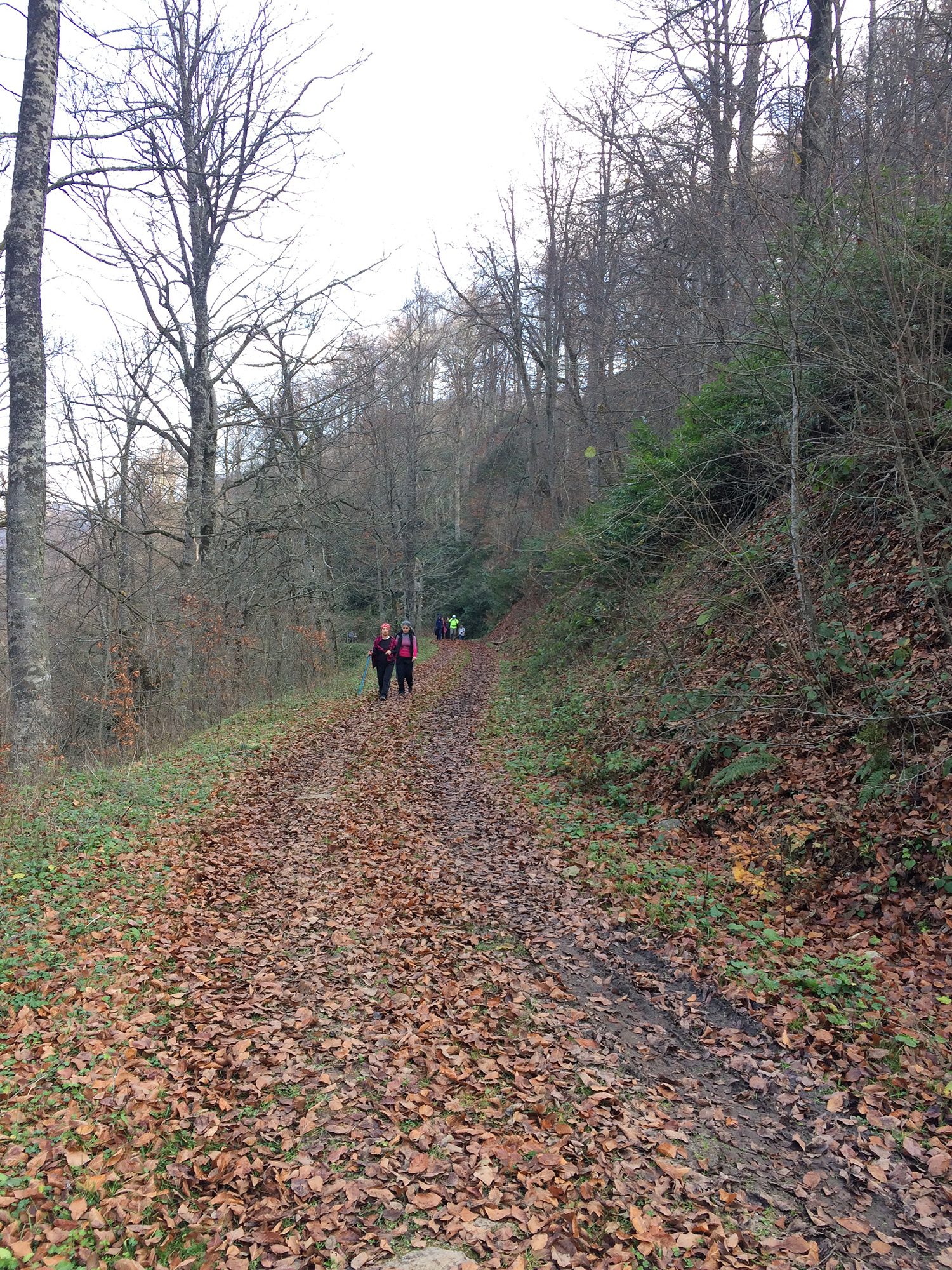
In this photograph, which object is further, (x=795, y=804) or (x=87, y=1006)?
(x=795, y=804)

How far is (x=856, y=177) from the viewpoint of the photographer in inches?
281

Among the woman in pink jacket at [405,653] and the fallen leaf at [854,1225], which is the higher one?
A: the woman in pink jacket at [405,653]

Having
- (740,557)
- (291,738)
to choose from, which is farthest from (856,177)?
(291,738)

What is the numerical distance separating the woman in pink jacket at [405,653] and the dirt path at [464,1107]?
10.9m

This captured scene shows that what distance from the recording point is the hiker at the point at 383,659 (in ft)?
A: 57.8

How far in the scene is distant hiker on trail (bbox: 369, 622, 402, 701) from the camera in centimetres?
1762

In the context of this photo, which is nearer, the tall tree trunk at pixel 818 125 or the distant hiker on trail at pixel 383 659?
the tall tree trunk at pixel 818 125

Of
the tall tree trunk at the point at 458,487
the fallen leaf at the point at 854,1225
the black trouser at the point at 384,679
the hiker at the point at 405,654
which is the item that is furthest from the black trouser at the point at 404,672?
the tall tree trunk at the point at 458,487

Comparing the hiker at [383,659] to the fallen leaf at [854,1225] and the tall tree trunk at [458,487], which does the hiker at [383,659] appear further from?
the tall tree trunk at [458,487]

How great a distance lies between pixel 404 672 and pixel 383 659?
0.85 metres

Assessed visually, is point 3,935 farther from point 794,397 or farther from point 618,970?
point 794,397

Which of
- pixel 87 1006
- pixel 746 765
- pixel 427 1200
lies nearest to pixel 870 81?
pixel 746 765

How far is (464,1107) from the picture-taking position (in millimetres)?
4152

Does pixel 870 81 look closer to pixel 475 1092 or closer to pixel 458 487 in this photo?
pixel 475 1092
